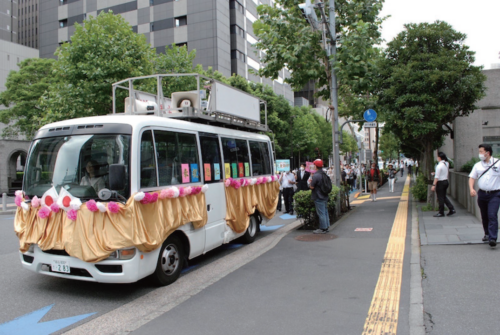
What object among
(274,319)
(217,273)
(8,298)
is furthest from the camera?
(217,273)

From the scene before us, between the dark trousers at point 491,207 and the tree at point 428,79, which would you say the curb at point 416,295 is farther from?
the tree at point 428,79

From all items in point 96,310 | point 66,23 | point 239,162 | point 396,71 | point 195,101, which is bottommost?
point 96,310

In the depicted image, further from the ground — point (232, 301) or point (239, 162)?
point (239, 162)

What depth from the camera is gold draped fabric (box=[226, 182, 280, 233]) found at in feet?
25.4

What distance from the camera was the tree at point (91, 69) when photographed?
65.1 feet

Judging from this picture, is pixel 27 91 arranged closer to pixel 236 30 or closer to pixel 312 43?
pixel 236 30

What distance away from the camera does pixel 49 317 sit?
4520 mm

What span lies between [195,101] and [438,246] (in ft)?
17.2

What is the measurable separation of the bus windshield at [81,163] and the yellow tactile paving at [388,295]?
10.8 ft

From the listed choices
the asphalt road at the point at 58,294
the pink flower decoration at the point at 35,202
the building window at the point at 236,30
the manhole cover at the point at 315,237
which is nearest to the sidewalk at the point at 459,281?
the manhole cover at the point at 315,237

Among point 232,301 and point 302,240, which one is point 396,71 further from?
point 232,301

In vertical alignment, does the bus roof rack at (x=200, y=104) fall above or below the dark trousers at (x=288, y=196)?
above

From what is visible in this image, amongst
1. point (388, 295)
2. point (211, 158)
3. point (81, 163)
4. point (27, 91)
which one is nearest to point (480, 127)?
point (211, 158)

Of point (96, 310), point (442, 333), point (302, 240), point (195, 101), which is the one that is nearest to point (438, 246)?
point (302, 240)
